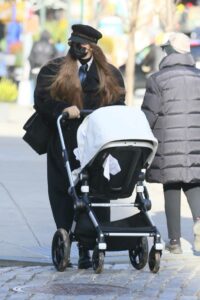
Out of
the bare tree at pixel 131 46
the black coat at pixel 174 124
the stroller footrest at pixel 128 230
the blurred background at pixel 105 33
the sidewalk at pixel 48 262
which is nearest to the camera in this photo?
the sidewalk at pixel 48 262

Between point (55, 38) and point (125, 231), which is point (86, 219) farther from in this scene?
point (55, 38)

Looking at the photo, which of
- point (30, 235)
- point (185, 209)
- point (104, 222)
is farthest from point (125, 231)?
point (185, 209)

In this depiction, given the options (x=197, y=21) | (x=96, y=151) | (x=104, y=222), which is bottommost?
(x=197, y=21)

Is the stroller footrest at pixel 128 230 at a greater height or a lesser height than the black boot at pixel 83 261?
greater

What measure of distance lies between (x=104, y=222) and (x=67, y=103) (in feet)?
3.03

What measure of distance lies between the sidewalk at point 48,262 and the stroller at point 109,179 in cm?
16

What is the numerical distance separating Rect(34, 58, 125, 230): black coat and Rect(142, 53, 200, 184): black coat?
67 centimetres

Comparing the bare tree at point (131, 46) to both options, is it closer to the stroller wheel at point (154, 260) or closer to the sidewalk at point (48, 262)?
the sidewalk at point (48, 262)

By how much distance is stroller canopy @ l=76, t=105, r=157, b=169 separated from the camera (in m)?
7.82

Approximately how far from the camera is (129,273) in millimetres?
8250

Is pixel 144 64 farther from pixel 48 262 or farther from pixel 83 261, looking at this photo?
pixel 83 261

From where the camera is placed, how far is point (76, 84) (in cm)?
831

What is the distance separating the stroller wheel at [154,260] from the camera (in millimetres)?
8039

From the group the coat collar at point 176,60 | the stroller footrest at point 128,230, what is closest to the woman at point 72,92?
the stroller footrest at point 128,230
